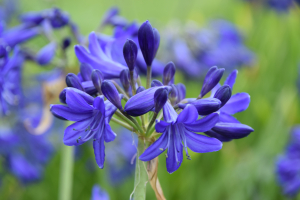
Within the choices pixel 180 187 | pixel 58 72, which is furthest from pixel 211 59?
pixel 58 72

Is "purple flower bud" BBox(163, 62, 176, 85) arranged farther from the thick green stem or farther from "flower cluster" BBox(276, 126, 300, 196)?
"flower cluster" BBox(276, 126, 300, 196)

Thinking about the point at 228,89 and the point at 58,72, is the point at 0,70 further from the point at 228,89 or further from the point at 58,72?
the point at 228,89

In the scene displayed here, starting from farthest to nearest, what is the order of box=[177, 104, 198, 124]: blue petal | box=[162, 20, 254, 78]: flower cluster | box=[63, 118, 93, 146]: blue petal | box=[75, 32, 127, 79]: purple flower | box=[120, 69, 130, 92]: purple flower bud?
1. box=[162, 20, 254, 78]: flower cluster
2. box=[75, 32, 127, 79]: purple flower
3. box=[120, 69, 130, 92]: purple flower bud
4. box=[63, 118, 93, 146]: blue petal
5. box=[177, 104, 198, 124]: blue petal

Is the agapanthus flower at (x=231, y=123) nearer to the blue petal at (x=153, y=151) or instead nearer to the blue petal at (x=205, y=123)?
the blue petal at (x=205, y=123)

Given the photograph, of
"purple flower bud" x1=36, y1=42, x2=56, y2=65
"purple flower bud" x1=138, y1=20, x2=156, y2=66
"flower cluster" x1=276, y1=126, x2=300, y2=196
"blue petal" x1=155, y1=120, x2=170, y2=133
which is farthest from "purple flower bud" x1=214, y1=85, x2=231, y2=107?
"flower cluster" x1=276, y1=126, x2=300, y2=196

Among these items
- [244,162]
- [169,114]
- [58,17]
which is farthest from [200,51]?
[169,114]

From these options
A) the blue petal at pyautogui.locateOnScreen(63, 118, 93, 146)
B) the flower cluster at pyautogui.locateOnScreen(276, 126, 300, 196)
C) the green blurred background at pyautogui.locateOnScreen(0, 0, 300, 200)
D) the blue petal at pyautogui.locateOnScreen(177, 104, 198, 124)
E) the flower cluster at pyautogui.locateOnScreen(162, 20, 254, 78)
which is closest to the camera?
the blue petal at pyautogui.locateOnScreen(177, 104, 198, 124)

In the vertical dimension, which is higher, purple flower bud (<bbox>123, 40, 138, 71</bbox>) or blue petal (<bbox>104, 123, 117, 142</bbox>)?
purple flower bud (<bbox>123, 40, 138, 71</bbox>)

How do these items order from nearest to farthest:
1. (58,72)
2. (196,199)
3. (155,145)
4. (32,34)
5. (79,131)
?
(155,145) < (79,131) < (32,34) < (58,72) < (196,199)
